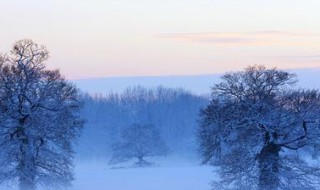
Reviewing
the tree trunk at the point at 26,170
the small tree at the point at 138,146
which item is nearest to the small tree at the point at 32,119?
the tree trunk at the point at 26,170

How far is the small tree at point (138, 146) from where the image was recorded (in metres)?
93.5

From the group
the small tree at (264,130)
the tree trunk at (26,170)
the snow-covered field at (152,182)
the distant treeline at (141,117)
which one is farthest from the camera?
the distant treeline at (141,117)

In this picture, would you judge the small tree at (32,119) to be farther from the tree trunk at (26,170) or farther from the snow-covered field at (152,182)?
the snow-covered field at (152,182)

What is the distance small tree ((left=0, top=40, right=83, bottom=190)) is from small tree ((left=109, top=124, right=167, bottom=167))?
51.6 metres

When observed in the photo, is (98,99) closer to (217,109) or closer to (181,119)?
(181,119)

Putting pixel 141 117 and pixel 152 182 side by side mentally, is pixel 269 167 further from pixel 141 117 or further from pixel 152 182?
pixel 141 117

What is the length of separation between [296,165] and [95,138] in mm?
104511

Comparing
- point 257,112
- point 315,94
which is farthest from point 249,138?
point 315,94

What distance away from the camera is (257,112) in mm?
34594

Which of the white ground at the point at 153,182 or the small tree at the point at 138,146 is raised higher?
the white ground at the point at 153,182

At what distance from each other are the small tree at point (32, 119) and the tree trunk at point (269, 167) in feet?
32.3

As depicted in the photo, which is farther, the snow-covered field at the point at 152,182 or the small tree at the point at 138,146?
the small tree at the point at 138,146

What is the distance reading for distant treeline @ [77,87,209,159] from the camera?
13238cm

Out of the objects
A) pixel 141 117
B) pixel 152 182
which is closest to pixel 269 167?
pixel 152 182
